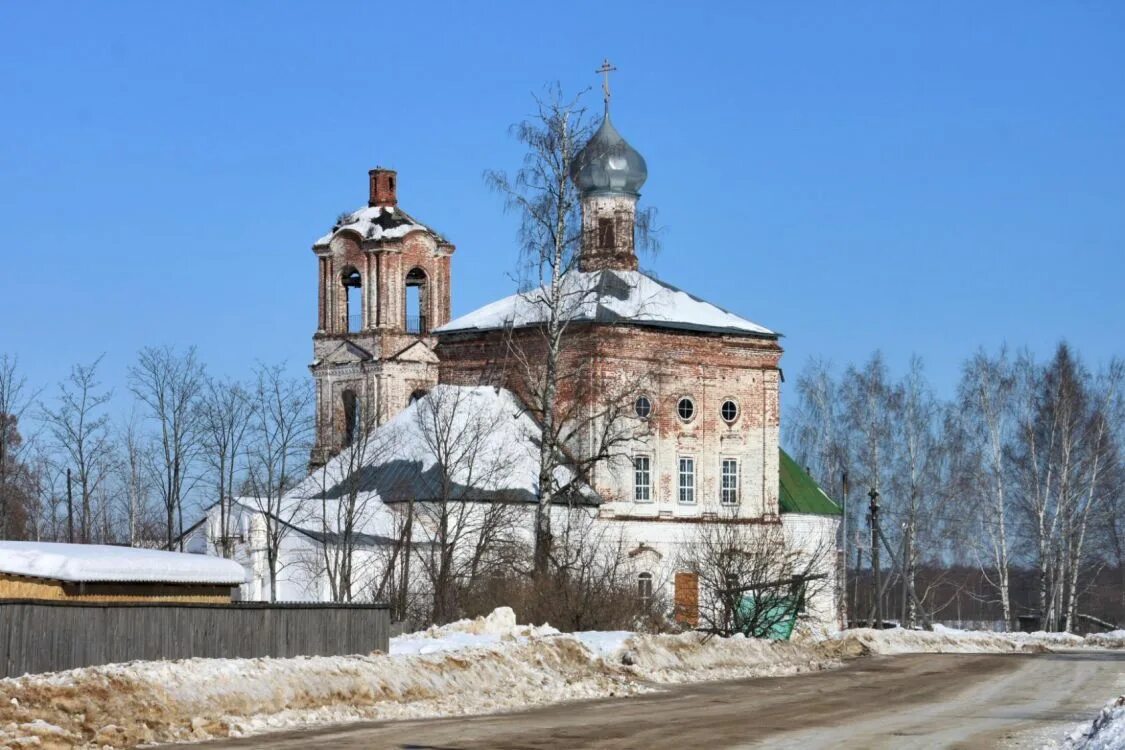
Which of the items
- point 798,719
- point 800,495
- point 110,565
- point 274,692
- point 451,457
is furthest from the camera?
point 800,495

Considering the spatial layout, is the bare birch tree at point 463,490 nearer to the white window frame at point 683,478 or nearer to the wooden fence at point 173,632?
the white window frame at point 683,478

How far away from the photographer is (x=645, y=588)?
37.9 metres

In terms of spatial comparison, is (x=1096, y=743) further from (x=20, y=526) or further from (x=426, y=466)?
(x=20, y=526)

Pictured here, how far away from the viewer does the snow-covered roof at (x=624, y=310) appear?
39938 mm

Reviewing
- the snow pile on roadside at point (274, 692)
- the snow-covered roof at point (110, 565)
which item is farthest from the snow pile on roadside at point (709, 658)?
the snow-covered roof at point (110, 565)

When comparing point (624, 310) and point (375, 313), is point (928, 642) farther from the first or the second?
point (375, 313)

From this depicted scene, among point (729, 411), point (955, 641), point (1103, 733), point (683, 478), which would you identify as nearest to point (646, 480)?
point (683, 478)

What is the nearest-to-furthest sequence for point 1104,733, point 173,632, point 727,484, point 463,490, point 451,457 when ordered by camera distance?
point 1104,733 → point 173,632 → point 463,490 → point 451,457 → point 727,484

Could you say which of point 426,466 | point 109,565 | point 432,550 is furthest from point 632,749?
point 426,466

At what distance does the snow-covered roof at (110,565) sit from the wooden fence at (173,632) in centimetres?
141

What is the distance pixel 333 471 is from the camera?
4019cm

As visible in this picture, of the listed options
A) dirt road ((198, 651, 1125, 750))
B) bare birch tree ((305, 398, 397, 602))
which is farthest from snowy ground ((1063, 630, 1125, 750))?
bare birch tree ((305, 398, 397, 602))

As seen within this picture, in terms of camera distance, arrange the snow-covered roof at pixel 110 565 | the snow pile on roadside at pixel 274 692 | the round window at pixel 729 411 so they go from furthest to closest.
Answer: the round window at pixel 729 411
the snow-covered roof at pixel 110 565
the snow pile on roadside at pixel 274 692

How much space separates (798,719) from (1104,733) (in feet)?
14.4
